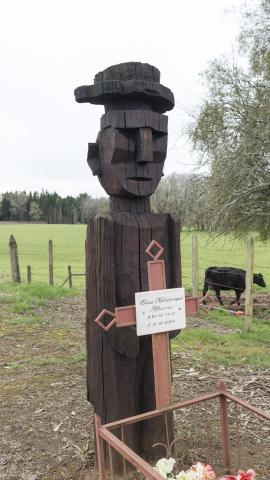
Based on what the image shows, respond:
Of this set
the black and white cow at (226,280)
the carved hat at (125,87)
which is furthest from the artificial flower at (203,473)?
the black and white cow at (226,280)

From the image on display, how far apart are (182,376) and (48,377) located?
1.75 m

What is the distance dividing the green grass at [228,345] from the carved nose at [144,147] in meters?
3.69

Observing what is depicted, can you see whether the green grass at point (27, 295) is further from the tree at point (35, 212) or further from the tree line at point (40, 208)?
the tree at point (35, 212)

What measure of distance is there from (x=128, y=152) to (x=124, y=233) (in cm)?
63

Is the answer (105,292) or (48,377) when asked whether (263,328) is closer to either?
(48,377)

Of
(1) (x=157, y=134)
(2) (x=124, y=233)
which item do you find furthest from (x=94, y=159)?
(2) (x=124, y=233)

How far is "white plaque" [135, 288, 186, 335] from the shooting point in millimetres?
2744

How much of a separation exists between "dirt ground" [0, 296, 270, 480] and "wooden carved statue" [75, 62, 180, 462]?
62 centimetres

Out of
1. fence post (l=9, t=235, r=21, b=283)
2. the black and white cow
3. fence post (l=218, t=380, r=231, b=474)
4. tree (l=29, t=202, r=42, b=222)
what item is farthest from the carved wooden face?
tree (l=29, t=202, r=42, b=222)

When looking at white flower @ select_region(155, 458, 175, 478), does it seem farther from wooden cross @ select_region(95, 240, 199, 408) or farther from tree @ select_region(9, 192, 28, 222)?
tree @ select_region(9, 192, 28, 222)

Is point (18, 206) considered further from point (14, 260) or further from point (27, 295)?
point (27, 295)

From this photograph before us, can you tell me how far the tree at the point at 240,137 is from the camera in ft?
32.2

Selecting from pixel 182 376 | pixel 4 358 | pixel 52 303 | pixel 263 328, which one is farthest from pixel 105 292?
pixel 52 303

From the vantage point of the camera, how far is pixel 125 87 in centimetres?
338
